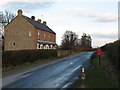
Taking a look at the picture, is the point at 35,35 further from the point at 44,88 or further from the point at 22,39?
the point at 44,88

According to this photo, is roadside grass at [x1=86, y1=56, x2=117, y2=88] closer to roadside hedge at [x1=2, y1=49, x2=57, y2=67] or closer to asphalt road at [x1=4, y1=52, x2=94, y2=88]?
asphalt road at [x1=4, y1=52, x2=94, y2=88]

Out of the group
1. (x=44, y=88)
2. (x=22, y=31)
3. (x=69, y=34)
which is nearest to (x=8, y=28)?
(x=22, y=31)

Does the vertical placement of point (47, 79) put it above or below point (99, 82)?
below

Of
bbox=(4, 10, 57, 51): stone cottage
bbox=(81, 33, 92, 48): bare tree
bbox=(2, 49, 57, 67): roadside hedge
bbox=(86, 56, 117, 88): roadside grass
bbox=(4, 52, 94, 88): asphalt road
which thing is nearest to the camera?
bbox=(86, 56, 117, 88): roadside grass

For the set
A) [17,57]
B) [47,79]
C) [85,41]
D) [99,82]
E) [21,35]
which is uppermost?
[85,41]

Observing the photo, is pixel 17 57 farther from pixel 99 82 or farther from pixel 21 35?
pixel 21 35

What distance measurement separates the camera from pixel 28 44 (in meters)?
61.0

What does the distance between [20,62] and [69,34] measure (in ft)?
315

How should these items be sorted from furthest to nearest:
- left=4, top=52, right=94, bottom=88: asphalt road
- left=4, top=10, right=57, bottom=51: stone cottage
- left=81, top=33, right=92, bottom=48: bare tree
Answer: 1. left=81, top=33, right=92, bottom=48: bare tree
2. left=4, top=10, right=57, bottom=51: stone cottage
3. left=4, top=52, right=94, bottom=88: asphalt road

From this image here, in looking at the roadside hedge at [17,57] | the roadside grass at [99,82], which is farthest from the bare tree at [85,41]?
the roadside grass at [99,82]

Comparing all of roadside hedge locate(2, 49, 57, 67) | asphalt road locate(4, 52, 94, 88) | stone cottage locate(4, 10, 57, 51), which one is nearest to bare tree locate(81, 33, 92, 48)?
stone cottage locate(4, 10, 57, 51)

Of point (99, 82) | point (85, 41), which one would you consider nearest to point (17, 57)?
point (99, 82)

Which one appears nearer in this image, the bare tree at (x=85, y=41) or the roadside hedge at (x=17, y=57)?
the roadside hedge at (x=17, y=57)

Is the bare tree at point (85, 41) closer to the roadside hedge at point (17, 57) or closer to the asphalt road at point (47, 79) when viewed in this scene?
the roadside hedge at point (17, 57)
